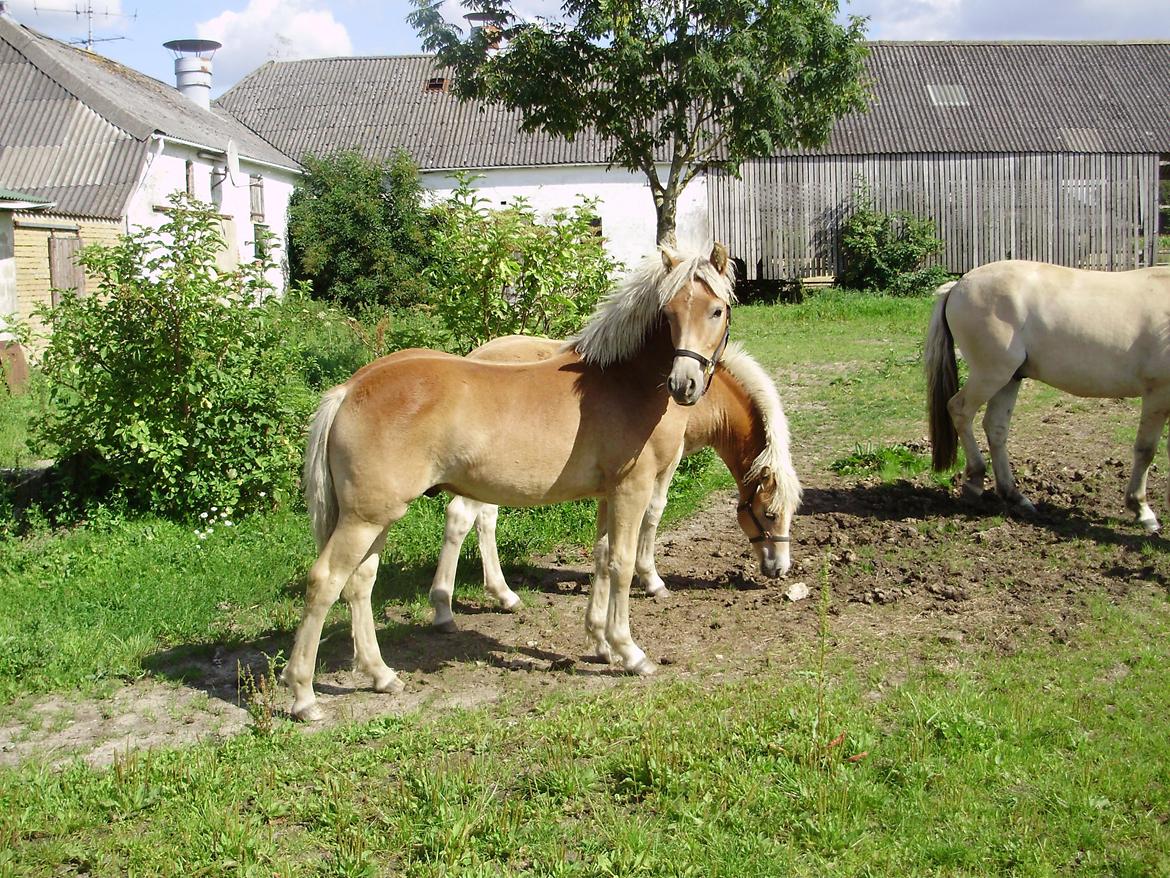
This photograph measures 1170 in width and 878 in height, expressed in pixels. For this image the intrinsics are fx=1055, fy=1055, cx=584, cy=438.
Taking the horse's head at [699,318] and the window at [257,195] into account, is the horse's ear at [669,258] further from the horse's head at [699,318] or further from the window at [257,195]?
the window at [257,195]

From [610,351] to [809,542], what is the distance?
2808 mm

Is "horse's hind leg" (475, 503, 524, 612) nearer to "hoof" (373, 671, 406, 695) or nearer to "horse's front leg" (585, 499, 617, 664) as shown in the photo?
"horse's front leg" (585, 499, 617, 664)

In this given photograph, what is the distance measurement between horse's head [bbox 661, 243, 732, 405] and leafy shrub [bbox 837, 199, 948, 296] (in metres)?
21.5

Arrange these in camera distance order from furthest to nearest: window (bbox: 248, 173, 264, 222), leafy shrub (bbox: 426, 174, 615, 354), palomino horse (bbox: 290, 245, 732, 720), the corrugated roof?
the corrugated roof, window (bbox: 248, 173, 264, 222), leafy shrub (bbox: 426, 174, 615, 354), palomino horse (bbox: 290, 245, 732, 720)

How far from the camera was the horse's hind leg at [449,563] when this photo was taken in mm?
6246

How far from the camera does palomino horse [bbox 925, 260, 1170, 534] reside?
7.68 metres

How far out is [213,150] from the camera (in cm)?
2238

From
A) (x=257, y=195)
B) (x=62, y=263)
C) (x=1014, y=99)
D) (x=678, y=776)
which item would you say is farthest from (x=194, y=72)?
(x=678, y=776)

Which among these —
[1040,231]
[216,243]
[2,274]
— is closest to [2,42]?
[2,274]

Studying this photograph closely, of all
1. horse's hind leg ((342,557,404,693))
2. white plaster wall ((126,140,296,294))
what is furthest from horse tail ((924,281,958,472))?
white plaster wall ((126,140,296,294))

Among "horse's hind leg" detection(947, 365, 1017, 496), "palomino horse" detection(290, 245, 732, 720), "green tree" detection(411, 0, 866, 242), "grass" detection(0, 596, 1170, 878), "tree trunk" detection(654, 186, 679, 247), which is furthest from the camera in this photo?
"tree trunk" detection(654, 186, 679, 247)

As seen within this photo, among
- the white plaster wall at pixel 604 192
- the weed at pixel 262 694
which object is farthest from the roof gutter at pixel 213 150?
the weed at pixel 262 694

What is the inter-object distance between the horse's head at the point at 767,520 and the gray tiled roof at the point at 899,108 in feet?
72.7

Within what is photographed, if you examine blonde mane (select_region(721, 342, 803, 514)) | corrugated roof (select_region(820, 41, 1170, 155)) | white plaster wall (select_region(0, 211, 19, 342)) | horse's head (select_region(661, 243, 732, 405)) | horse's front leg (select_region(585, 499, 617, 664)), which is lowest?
horse's front leg (select_region(585, 499, 617, 664))
